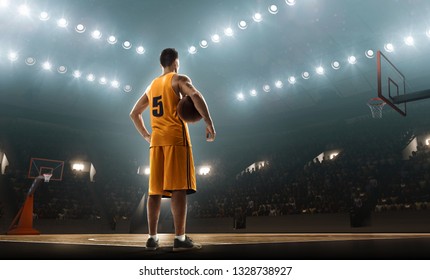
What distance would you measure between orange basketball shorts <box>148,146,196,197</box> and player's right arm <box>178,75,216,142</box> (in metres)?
0.23

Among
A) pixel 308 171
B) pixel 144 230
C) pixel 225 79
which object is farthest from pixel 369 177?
pixel 144 230

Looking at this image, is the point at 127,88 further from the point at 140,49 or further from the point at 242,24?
the point at 242,24

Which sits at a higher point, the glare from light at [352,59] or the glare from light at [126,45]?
the glare from light at [126,45]

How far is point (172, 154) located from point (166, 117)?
0.32 m

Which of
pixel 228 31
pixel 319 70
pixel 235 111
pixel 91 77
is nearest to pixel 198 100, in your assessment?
pixel 228 31

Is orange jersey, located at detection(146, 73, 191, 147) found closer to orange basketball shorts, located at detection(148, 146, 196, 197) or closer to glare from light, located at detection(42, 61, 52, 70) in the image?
orange basketball shorts, located at detection(148, 146, 196, 197)

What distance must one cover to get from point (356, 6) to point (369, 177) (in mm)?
5387

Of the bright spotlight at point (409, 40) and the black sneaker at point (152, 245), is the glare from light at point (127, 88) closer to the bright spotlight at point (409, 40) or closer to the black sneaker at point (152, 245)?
the bright spotlight at point (409, 40)

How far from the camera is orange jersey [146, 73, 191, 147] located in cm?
292

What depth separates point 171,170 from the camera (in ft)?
9.22

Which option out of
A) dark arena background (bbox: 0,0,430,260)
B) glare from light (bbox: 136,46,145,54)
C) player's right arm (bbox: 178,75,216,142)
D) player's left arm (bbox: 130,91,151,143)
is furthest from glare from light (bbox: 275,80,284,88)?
player's right arm (bbox: 178,75,216,142)

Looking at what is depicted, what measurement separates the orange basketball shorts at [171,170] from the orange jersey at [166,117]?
6 centimetres

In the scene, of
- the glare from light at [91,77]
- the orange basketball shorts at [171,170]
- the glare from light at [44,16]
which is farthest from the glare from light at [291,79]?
the orange basketball shorts at [171,170]

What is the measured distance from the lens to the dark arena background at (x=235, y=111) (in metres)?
11.4
